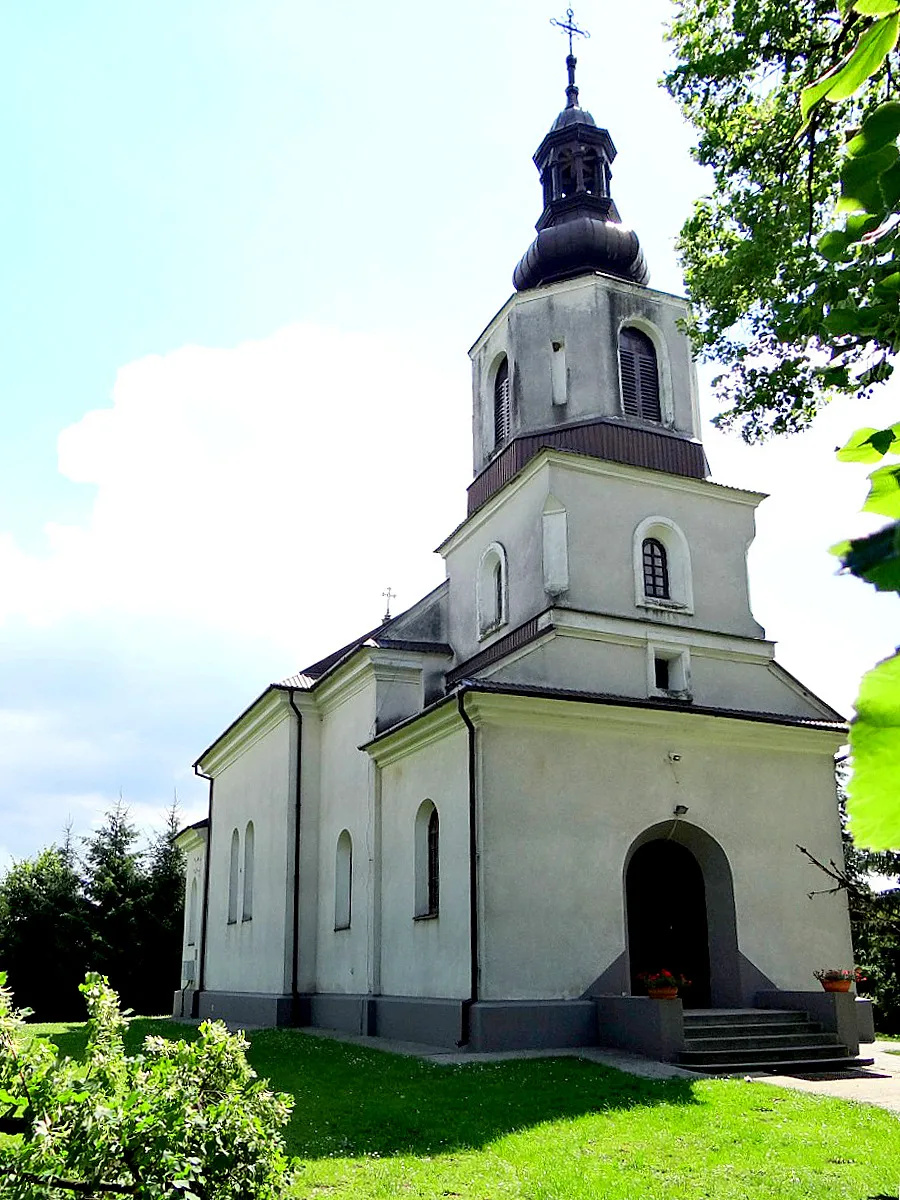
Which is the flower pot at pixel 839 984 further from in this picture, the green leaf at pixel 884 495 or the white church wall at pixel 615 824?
the green leaf at pixel 884 495

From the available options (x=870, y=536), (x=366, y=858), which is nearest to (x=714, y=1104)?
(x=366, y=858)

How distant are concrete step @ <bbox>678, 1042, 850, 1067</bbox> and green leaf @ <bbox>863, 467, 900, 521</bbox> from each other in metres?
13.6

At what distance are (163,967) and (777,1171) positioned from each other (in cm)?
3227

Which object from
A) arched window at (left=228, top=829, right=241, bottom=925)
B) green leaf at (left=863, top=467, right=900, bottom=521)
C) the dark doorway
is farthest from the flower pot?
green leaf at (left=863, top=467, right=900, bottom=521)

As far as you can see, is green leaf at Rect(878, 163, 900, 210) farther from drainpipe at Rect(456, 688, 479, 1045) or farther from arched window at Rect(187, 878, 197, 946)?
arched window at Rect(187, 878, 197, 946)

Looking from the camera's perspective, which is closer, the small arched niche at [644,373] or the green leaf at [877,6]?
the green leaf at [877,6]

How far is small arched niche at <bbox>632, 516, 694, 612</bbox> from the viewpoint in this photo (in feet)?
60.3

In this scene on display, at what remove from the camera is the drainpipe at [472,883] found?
48.4 feet

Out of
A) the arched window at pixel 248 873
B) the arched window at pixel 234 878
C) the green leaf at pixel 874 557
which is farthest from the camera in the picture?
the arched window at pixel 234 878

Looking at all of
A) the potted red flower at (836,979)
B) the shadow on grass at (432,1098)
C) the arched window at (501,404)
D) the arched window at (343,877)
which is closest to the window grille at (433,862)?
the shadow on grass at (432,1098)

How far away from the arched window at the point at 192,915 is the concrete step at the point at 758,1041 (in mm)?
21106

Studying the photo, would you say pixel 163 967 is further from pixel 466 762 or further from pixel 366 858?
pixel 466 762

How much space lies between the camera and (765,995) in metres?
16.0

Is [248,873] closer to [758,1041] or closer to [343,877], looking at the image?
[343,877]
